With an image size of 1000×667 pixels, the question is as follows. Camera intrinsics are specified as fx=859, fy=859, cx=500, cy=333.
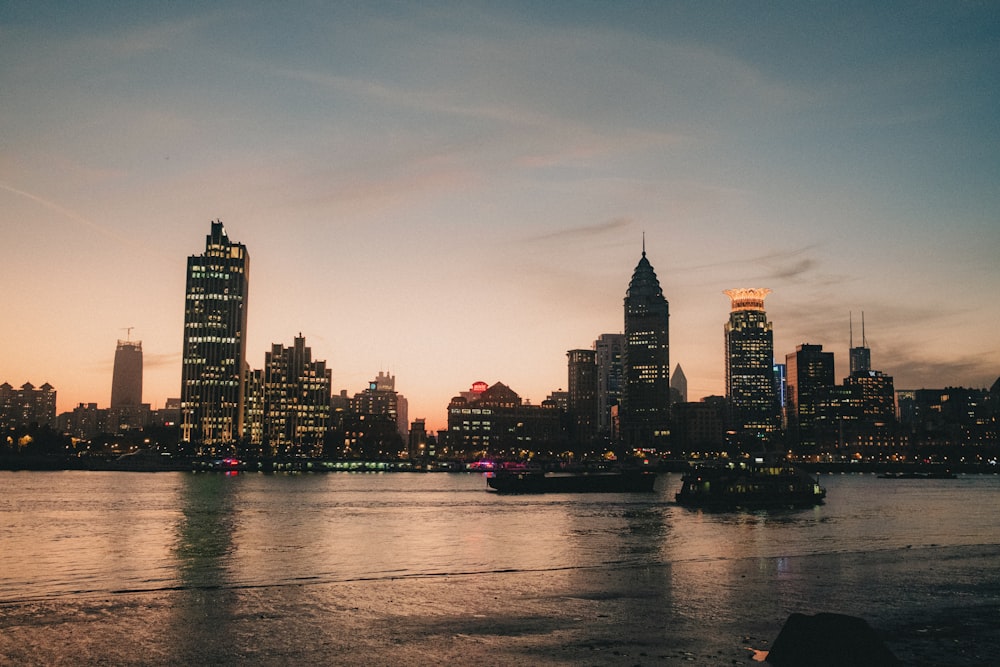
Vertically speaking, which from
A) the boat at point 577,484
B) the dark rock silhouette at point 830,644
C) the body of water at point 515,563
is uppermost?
the dark rock silhouette at point 830,644

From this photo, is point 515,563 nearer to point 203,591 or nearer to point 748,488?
point 203,591

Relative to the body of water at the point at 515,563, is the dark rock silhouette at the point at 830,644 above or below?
above

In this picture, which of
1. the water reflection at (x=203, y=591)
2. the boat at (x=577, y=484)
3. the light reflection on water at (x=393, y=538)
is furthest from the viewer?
the boat at (x=577, y=484)

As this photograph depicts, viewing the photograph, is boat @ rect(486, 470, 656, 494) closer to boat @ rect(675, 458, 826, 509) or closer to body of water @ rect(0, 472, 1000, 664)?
boat @ rect(675, 458, 826, 509)

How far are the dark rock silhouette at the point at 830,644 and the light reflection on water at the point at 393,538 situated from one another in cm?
1296

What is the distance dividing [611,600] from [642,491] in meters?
138

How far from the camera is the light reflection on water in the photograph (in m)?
50.3

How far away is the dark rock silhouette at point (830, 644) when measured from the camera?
23.5 metres

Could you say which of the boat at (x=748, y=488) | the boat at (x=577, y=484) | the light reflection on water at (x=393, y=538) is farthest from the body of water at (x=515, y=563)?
the boat at (x=577, y=484)

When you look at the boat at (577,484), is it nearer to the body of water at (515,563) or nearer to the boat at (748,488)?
the boat at (748,488)

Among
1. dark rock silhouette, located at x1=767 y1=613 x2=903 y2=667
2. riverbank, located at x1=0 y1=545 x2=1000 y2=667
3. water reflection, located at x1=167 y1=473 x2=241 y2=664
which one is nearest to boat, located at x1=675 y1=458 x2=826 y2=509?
water reflection, located at x1=167 y1=473 x2=241 y2=664

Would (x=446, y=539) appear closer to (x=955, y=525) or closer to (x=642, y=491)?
(x=955, y=525)

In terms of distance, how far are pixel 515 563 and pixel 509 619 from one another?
2137cm

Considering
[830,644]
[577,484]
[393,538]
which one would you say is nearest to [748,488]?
[577,484]
